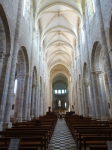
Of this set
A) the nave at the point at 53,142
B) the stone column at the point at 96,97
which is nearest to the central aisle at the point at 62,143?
the nave at the point at 53,142

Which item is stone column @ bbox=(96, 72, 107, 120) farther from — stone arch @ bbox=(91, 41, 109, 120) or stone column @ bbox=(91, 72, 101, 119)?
stone column @ bbox=(91, 72, 101, 119)

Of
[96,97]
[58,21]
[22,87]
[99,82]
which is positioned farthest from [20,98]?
[58,21]

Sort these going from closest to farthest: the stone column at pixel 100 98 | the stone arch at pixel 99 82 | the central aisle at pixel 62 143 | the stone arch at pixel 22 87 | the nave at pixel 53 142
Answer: the nave at pixel 53 142 → the central aisle at pixel 62 143 → the stone column at pixel 100 98 → the stone arch at pixel 99 82 → the stone arch at pixel 22 87

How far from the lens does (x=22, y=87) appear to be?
35.3ft

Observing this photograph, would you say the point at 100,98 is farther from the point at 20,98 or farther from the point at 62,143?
the point at 20,98

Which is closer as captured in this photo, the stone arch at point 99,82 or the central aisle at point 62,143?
the central aisle at point 62,143

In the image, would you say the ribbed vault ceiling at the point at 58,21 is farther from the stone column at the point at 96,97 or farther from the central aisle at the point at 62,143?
the central aisle at the point at 62,143

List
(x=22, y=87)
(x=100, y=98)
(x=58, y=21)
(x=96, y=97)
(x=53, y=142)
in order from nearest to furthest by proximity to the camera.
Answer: (x=53, y=142)
(x=100, y=98)
(x=96, y=97)
(x=22, y=87)
(x=58, y=21)

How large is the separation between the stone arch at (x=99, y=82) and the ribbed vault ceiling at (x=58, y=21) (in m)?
6.96

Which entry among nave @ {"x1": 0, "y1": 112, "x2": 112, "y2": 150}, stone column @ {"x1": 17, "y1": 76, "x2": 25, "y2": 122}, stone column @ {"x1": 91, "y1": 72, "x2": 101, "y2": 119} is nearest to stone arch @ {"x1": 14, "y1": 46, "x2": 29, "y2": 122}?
stone column @ {"x1": 17, "y1": 76, "x2": 25, "y2": 122}

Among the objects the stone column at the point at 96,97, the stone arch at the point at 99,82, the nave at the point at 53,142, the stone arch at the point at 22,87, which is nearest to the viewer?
the nave at the point at 53,142

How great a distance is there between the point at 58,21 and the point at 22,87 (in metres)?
13.6

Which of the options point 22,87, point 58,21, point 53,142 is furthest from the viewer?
point 58,21

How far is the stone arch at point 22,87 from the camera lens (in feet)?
33.5
